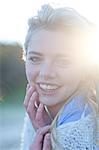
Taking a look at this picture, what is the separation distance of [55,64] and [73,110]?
0.61ft

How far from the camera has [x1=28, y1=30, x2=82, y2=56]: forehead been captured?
2.15 meters


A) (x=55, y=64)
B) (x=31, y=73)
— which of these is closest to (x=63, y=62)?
(x=55, y=64)

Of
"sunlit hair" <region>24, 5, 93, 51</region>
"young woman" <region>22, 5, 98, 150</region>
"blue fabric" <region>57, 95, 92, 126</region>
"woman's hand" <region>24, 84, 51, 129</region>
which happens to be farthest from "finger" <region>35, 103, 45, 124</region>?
"sunlit hair" <region>24, 5, 93, 51</region>

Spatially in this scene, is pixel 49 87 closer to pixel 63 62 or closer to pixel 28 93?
pixel 63 62

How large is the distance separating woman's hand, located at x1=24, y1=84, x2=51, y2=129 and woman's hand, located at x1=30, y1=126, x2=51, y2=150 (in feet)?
0.51

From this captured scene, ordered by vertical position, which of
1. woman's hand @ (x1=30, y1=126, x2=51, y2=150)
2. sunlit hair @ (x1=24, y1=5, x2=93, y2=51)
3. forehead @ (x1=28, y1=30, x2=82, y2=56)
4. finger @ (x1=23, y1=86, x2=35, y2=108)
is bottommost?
woman's hand @ (x1=30, y1=126, x2=51, y2=150)

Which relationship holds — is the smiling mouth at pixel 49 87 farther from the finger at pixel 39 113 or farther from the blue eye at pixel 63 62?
the finger at pixel 39 113

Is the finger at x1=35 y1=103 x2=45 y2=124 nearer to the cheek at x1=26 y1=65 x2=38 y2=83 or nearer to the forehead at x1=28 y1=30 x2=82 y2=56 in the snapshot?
the cheek at x1=26 y1=65 x2=38 y2=83

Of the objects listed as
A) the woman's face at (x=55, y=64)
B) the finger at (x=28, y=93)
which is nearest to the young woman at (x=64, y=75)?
the woman's face at (x=55, y=64)

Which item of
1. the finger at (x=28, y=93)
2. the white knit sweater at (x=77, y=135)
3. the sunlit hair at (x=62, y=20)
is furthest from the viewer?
the finger at (x=28, y=93)

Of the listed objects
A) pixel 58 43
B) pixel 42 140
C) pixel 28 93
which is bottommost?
pixel 42 140

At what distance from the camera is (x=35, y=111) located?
2.48 metres

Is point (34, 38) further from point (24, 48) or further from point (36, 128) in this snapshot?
point (36, 128)

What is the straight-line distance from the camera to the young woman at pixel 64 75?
211 centimetres
